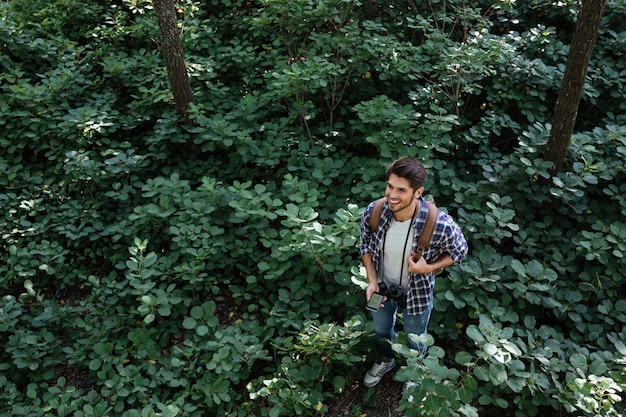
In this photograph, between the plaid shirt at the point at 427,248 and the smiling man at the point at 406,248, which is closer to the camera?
the smiling man at the point at 406,248

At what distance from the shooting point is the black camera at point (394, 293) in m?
3.08

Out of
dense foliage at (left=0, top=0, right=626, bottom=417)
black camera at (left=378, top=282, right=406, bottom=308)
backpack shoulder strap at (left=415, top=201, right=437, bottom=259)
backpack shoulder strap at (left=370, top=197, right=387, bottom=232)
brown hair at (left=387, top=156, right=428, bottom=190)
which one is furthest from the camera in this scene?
dense foliage at (left=0, top=0, right=626, bottom=417)

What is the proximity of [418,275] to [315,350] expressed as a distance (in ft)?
3.37

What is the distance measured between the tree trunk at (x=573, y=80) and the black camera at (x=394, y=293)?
7.18ft

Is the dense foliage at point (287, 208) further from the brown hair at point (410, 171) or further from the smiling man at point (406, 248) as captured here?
the brown hair at point (410, 171)

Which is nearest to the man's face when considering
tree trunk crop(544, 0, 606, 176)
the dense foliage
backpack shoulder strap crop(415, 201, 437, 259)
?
backpack shoulder strap crop(415, 201, 437, 259)

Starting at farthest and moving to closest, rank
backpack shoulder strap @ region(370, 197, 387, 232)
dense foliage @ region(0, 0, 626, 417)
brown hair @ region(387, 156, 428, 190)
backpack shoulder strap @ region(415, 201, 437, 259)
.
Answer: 1. dense foliage @ region(0, 0, 626, 417)
2. backpack shoulder strap @ region(370, 197, 387, 232)
3. backpack shoulder strap @ region(415, 201, 437, 259)
4. brown hair @ region(387, 156, 428, 190)

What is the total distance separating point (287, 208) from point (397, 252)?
48.6 inches

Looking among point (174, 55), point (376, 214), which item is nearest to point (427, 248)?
point (376, 214)

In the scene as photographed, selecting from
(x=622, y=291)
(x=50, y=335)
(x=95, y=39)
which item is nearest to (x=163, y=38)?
(x=95, y=39)

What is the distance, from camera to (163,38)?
5.01 meters

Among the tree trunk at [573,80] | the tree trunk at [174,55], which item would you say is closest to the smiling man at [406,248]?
the tree trunk at [573,80]

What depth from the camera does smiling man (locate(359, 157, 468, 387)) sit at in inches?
107

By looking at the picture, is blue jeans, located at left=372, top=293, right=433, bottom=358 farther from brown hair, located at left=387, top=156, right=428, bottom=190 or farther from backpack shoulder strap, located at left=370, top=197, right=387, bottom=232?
brown hair, located at left=387, top=156, right=428, bottom=190
